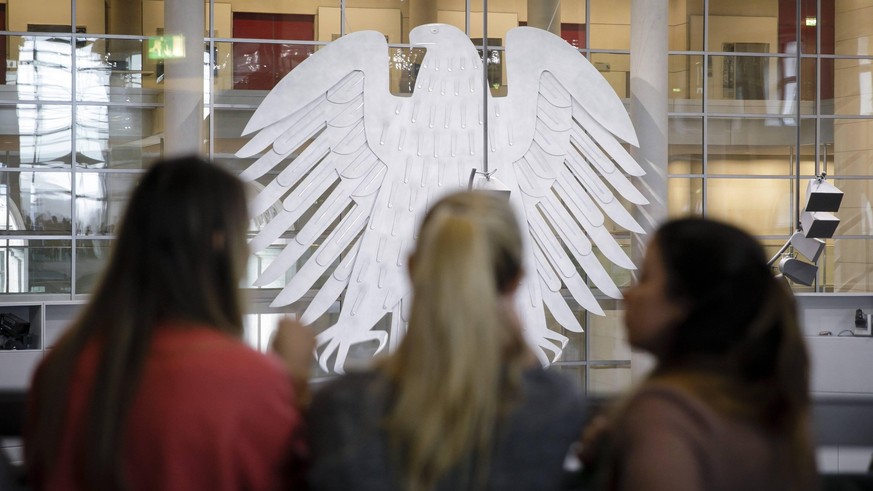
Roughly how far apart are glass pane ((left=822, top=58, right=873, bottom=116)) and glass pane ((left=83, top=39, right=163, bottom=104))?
895 cm

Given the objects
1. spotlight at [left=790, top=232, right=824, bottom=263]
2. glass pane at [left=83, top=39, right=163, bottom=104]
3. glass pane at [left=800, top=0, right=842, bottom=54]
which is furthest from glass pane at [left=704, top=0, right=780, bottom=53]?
glass pane at [left=83, top=39, right=163, bottom=104]

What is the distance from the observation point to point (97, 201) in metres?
11.5

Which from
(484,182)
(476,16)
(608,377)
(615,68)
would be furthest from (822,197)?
(476,16)

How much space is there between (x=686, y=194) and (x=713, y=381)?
12238 mm

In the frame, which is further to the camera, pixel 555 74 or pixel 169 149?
pixel 169 149

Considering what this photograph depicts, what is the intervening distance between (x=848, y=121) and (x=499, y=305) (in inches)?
528

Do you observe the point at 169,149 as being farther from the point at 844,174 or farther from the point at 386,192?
the point at 844,174

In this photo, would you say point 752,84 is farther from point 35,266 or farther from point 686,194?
point 35,266

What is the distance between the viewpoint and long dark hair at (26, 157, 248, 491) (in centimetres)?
151

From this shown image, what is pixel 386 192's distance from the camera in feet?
26.6

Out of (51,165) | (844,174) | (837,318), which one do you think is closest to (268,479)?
(51,165)

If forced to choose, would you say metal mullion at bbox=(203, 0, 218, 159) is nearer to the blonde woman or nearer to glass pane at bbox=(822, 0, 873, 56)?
glass pane at bbox=(822, 0, 873, 56)

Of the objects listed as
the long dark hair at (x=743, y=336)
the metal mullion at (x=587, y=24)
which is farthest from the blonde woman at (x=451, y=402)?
the metal mullion at (x=587, y=24)

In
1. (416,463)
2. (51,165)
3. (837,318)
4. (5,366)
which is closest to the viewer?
(416,463)
